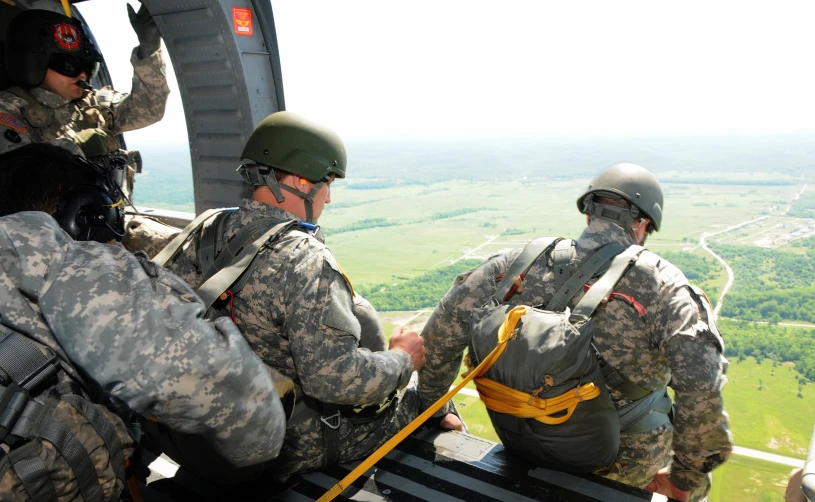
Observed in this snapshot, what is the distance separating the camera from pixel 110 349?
1230 mm

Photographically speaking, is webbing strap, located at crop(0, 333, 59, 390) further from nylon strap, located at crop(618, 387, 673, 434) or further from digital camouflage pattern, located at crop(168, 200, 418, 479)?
nylon strap, located at crop(618, 387, 673, 434)

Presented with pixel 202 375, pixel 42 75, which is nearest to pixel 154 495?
pixel 202 375

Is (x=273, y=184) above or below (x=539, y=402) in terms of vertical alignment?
above

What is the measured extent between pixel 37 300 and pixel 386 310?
2215 centimetres

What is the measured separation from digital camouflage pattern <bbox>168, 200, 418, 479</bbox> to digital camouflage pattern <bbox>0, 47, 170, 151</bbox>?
2169 mm

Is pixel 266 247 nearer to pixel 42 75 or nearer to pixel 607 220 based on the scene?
pixel 607 220

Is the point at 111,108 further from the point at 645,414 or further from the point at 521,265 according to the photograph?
the point at 645,414

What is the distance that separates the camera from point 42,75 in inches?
143

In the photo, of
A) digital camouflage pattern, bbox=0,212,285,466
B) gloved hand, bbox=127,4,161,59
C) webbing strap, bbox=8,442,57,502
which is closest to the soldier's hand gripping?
digital camouflage pattern, bbox=0,212,285,466

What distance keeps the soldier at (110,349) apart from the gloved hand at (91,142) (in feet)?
9.57

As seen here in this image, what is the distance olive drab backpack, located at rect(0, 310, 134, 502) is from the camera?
3.91 ft

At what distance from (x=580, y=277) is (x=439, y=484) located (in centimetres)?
107

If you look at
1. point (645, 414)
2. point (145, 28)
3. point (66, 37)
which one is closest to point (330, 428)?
point (645, 414)

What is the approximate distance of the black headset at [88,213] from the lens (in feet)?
6.08
